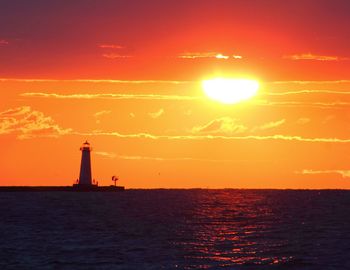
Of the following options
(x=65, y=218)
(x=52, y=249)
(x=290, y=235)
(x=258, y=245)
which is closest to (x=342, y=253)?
(x=258, y=245)

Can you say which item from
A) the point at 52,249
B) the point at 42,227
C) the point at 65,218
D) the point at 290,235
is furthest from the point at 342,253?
the point at 65,218

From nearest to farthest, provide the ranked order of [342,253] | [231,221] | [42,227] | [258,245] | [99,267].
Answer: [99,267] < [342,253] < [258,245] < [42,227] < [231,221]

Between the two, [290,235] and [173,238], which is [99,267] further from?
[290,235]

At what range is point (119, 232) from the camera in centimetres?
8756

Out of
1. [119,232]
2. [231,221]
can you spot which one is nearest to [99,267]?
[119,232]

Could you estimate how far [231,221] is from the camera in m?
109

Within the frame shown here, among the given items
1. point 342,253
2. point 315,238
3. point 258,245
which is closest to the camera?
point 342,253

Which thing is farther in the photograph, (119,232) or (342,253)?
(119,232)

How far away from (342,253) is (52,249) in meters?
23.6

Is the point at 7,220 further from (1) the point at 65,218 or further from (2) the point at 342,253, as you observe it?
(2) the point at 342,253

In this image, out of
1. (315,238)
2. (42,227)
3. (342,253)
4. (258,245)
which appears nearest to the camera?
(342,253)

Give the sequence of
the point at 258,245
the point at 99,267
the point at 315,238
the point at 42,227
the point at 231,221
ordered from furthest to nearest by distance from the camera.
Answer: the point at 231,221
the point at 42,227
the point at 315,238
the point at 258,245
the point at 99,267

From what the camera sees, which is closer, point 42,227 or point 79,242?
point 79,242

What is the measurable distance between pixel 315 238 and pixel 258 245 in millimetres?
8380
